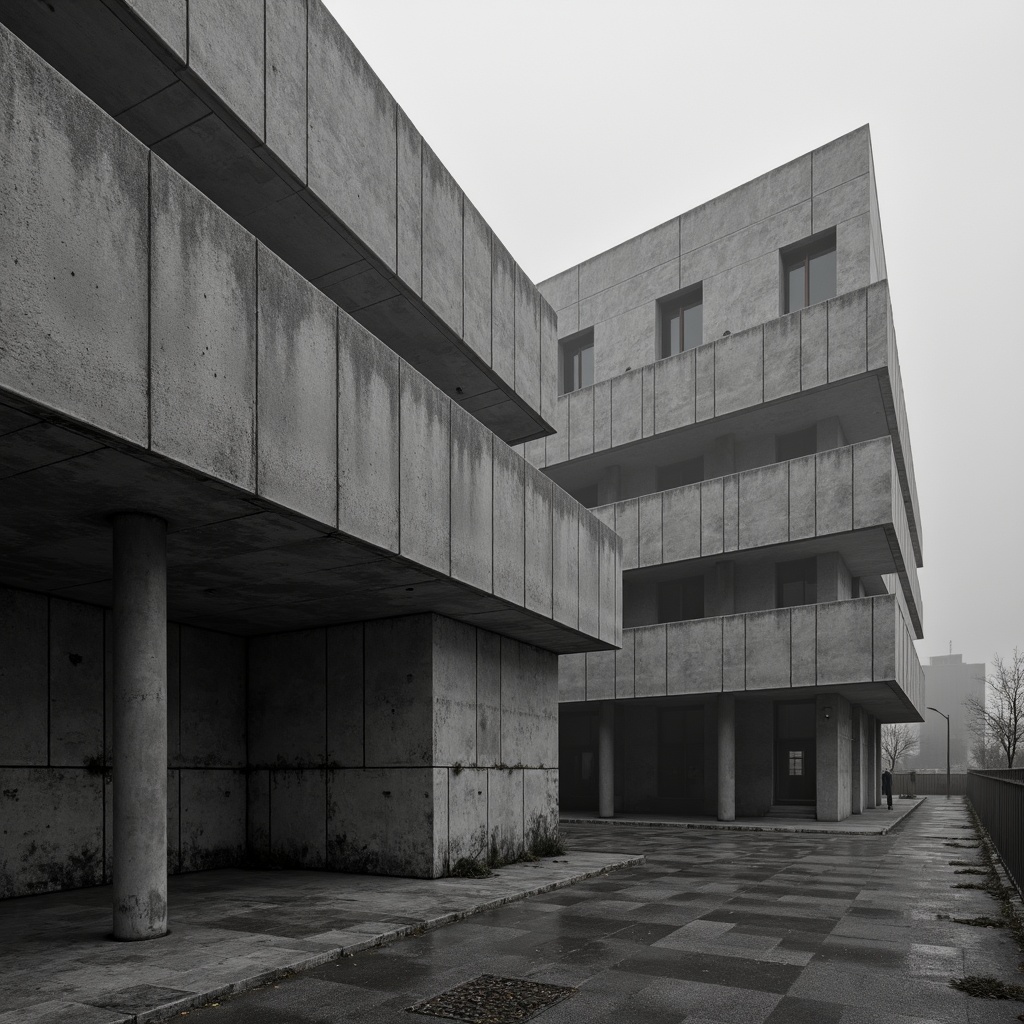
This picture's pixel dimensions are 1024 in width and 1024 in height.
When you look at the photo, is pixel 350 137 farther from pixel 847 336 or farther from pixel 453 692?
pixel 847 336

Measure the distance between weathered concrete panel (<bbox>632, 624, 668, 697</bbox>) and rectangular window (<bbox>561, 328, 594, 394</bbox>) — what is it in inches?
391

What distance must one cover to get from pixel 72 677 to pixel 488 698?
648 cm

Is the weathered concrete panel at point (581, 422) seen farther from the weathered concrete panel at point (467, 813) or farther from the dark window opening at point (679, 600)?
the weathered concrete panel at point (467, 813)

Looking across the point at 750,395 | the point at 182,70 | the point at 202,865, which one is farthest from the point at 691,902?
the point at 750,395

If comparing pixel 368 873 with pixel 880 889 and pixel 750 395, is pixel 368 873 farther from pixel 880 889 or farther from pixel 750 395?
pixel 750 395

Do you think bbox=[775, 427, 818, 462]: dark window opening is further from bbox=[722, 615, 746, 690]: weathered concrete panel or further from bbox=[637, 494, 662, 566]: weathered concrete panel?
bbox=[722, 615, 746, 690]: weathered concrete panel

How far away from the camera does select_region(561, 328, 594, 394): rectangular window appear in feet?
117

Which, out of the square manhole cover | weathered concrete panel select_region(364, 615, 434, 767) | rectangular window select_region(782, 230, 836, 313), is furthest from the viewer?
rectangular window select_region(782, 230, 836, 313)

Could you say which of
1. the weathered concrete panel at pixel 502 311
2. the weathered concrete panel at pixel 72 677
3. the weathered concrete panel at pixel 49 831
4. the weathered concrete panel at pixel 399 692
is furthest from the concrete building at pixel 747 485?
the weathered concrete panel at pixel 49 831

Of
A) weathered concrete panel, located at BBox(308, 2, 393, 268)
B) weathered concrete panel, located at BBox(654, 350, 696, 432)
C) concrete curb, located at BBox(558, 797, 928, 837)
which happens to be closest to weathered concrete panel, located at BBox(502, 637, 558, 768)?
weathered concrete panel, located at BBox(308, 2, 393, 268)

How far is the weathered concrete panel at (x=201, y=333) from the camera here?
7918 millimetres

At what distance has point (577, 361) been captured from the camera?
36219 millimetres

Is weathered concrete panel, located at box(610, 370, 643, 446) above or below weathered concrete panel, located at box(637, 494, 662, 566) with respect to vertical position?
above

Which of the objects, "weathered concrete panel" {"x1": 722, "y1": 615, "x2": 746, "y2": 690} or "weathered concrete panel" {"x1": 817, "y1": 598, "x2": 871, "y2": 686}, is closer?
"weathered concrete panel" {"x1": 817, "y1": 598, "x2": 871, "y2": 686}
